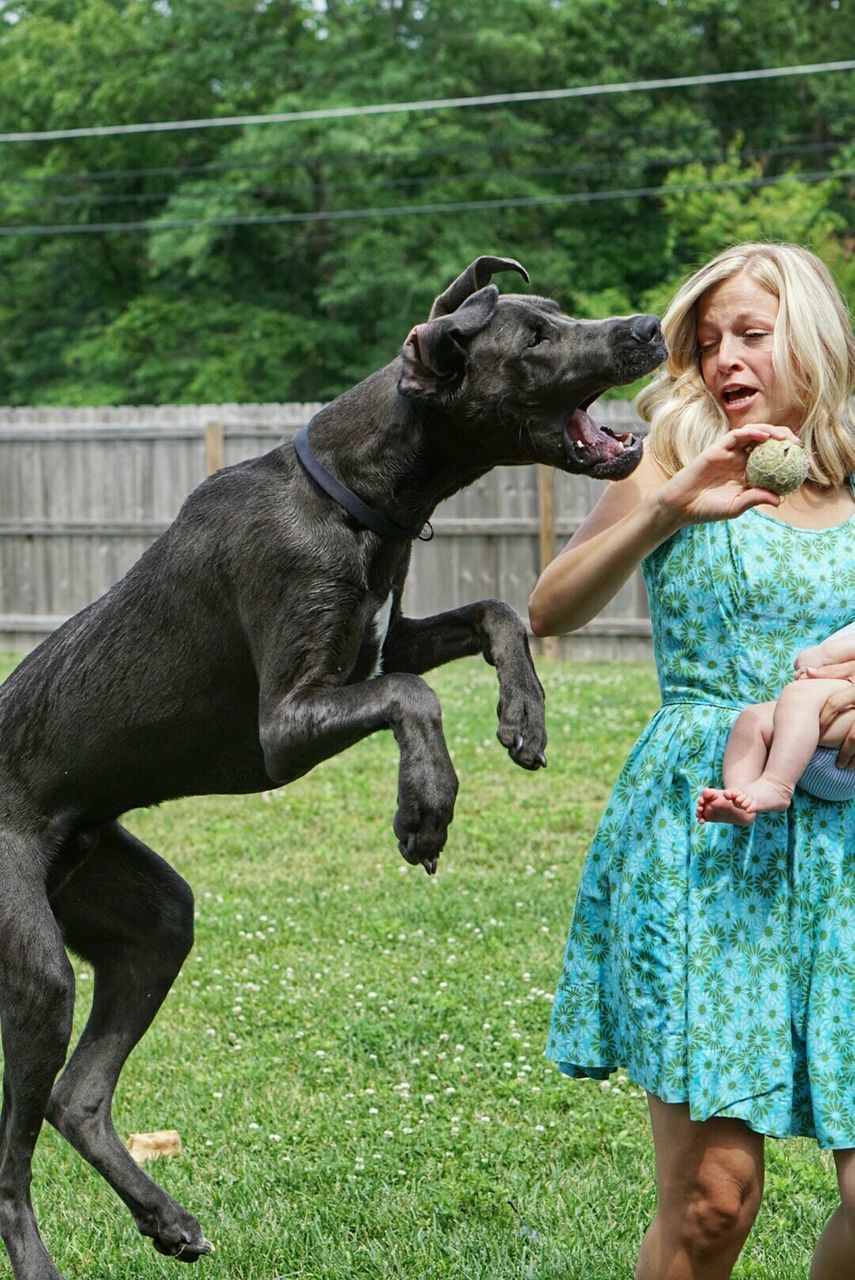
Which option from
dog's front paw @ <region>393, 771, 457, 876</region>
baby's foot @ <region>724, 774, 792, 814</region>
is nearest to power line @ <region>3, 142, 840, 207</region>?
baby's foot @ <region>724, 774, 792, 814</region>

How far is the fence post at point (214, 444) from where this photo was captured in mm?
16250

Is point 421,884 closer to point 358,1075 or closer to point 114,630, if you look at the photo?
point 358,1075

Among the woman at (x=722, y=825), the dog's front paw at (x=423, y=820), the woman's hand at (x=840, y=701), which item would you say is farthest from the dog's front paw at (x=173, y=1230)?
the woman's hand at (x=840, y=701)

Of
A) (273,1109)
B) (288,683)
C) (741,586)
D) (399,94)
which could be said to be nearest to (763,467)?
(741,586)

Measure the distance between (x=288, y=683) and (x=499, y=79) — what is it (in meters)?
30.9

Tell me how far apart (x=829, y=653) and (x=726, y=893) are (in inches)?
21.4

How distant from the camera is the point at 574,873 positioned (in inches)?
314

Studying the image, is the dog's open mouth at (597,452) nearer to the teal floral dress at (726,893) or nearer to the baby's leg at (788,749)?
the teal floral dress at (726,893)

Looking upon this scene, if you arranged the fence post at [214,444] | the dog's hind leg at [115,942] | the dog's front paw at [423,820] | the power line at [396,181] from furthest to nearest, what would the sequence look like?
1. the power line at [396,181]
2. the fence post at [214,444]
3. the dog's hind leg at [115,942]
4. the dog's front paw at [423,820]

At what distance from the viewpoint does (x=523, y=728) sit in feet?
10.2

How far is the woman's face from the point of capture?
3.48 m

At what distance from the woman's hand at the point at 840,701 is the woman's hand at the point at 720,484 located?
36 cm

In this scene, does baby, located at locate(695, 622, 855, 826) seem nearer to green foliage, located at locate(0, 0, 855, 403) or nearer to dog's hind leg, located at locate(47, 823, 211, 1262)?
dog's hind leg, located at locate(47, 823, 211, 1262)

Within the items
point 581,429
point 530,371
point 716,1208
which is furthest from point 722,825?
point 530,371
